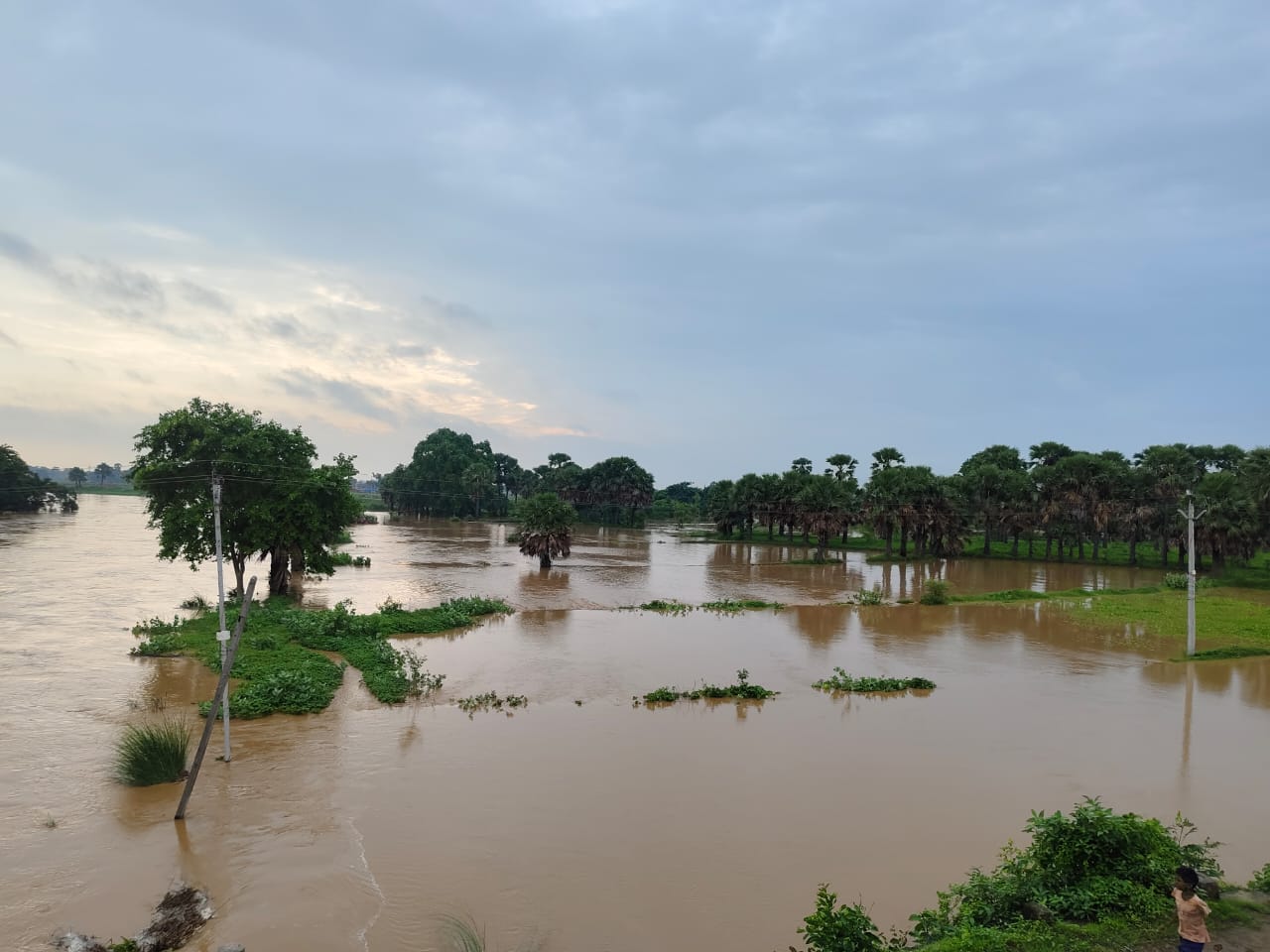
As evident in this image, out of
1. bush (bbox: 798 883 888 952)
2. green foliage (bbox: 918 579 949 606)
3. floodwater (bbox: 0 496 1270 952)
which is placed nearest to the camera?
bush (bbox: 798 883 888 952)

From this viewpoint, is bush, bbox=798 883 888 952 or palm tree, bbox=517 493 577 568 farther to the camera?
palm tree, bbox=517 493 577 568

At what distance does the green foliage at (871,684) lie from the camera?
19734 mm

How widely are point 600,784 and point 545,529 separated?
34240mm

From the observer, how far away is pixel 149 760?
12125 millimetres

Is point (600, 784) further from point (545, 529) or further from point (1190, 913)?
point (545, 529)

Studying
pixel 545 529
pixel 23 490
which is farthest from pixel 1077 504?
pixel 23 490

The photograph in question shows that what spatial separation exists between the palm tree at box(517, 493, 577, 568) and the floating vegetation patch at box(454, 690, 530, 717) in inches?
1111

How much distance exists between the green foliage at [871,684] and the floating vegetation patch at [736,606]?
40.8ft

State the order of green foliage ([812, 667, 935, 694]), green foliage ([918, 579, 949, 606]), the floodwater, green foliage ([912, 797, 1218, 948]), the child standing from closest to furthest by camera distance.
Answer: the child standing < green foliage ([912, 797, 1218, 948]) < the floodwater < green foliage ([812, 667, 935, 694]) < green foliage ([918, 579, 949, 606])

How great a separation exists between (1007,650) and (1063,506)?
35004 millimetres

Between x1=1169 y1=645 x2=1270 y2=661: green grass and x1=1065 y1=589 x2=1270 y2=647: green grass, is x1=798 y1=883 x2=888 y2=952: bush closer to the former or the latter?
x1=1169 y1=645 x2=1270 y2=661: green grass

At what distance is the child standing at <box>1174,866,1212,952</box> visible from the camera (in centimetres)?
638

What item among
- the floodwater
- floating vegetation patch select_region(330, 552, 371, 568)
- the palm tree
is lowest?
the floodwater

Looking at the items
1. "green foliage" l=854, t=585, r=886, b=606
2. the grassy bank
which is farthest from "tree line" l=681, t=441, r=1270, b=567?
the grassy bank
